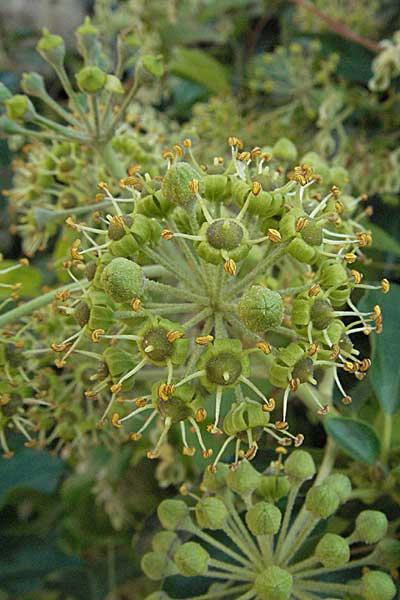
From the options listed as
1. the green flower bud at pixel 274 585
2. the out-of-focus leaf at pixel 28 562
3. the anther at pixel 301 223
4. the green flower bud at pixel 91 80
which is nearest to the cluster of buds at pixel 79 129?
the green flower bud at pixel 91 80

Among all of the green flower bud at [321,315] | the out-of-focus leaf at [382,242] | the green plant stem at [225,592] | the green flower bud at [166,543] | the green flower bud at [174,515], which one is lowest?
the green plant stem at [225,592]

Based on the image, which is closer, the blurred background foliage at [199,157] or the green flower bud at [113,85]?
the green flower bud at [113,85]

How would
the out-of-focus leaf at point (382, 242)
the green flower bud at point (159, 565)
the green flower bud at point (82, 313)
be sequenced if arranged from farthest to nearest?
the out-of-focus leaf at point (382, 242) < the green flower bud at point (159, 565) < the green flower bud at point (82, 313)

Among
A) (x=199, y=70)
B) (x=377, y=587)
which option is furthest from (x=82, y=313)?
(x=199, y=70)

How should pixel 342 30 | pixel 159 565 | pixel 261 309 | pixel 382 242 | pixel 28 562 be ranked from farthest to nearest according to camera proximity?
pixel 342 30, pixel 28 562, pixel 382 242, pixel 159 565, pixel 261 309

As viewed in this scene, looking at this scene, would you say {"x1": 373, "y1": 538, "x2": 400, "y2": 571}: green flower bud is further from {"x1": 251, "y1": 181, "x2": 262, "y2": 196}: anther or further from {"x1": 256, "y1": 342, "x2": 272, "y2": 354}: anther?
{"x1": 251, "y1": 181, "x2": 262, "y2": 196}: anther

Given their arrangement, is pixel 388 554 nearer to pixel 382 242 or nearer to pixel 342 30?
pixel 382 242

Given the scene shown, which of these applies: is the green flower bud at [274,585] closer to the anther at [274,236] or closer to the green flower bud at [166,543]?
the green flower bud at [166,543]
